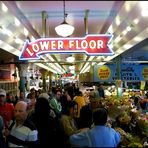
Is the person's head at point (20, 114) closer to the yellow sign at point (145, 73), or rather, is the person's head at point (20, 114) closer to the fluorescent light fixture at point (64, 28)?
the fluorescent light fixture at point (64, 28)

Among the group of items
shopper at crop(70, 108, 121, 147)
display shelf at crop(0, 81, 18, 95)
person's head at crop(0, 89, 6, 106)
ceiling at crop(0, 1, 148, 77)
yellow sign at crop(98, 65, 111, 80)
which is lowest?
shopper at crop(70, 108, 121, 147)

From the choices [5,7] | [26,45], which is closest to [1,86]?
[26,45]

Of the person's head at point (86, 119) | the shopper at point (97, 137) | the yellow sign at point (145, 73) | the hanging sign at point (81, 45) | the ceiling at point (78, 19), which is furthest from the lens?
the yellow sign at point (145, 73)

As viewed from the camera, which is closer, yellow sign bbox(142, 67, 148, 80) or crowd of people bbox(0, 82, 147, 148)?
crowd of people bbox(0, 82, 147, 148)

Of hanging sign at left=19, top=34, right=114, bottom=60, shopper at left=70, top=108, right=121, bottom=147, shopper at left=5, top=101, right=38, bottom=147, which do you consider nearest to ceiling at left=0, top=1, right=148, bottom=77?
hanging sign at left=19, top=34, right=114, bottom=60

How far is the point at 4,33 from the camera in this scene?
901 cm

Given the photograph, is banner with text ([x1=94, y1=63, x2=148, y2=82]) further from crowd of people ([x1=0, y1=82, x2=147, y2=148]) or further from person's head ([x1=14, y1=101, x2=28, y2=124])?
person's head ([x1=14, y1=101, x2=28, y2=124])

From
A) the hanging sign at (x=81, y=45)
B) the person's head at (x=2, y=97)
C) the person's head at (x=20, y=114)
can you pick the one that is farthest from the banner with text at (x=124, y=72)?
the person's head at (x=20, y=114)

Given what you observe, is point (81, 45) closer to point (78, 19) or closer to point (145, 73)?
point (78, 19)

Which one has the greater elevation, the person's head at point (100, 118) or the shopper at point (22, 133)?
the person's head at point (100, 118)

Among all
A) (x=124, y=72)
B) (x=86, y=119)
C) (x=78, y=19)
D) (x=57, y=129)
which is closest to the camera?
(x=86, y=119)

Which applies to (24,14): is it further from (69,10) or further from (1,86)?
(1,86)

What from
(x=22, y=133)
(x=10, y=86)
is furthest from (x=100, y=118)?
(x=10, y=86)

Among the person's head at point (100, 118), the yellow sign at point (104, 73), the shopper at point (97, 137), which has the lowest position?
the shopper at point (97, 137)
